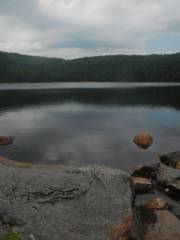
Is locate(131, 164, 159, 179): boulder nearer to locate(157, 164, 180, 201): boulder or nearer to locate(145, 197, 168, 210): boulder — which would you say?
locate(157, 164, 180, 201): boulder

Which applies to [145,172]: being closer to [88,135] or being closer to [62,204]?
[62,204]

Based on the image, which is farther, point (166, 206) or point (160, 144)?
point (160, 144)

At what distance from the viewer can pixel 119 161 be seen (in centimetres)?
3134

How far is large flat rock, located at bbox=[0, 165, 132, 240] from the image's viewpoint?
13.0 metres

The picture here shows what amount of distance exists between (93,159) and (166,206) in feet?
48.5

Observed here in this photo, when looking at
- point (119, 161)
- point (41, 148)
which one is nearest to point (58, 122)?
point (41, 148)

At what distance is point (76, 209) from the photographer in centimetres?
1455

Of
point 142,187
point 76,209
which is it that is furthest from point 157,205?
point 76,209

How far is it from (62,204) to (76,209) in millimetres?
772

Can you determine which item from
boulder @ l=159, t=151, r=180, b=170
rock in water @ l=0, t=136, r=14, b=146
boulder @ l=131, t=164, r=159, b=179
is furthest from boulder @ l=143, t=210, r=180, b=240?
rock in water @ l=0, t=136, r=14, b=146

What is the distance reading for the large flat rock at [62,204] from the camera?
13.0m

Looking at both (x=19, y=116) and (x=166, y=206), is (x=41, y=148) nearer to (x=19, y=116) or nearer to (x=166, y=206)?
(x=166, y=206)

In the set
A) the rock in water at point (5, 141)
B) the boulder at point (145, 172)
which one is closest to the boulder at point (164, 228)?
the boulder at point (145, 172)

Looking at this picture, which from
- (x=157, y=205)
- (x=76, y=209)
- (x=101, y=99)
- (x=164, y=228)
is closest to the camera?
(x=76, y=209)
